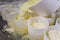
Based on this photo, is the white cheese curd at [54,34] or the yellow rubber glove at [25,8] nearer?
the white cheese curd at [54,34]

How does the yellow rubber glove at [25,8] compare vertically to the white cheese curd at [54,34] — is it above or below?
above

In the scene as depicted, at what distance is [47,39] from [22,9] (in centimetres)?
31

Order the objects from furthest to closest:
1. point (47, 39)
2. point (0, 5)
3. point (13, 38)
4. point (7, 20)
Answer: point (0, 5) → point (7, 20) → point (13, 38) → point (47, 39)

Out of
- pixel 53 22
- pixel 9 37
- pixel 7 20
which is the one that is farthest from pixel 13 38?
pixel 53 22

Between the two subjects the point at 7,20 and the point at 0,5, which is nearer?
the point at 7,20

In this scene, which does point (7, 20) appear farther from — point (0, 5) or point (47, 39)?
point (47, 39)

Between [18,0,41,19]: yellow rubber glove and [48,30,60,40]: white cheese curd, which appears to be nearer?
[48,30,60,40]: white cheese curd

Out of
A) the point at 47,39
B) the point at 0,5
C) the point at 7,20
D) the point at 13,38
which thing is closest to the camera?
the point at 47,39

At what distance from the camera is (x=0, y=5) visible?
0.89 metres

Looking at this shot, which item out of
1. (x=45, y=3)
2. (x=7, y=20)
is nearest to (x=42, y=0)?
(x=45, y=3)

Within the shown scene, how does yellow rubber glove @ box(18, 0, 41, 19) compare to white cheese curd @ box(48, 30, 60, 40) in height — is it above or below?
above

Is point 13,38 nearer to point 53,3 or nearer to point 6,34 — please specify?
point 6,34

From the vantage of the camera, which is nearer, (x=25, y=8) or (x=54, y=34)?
(x=54, y=34)

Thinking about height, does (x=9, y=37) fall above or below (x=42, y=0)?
below
